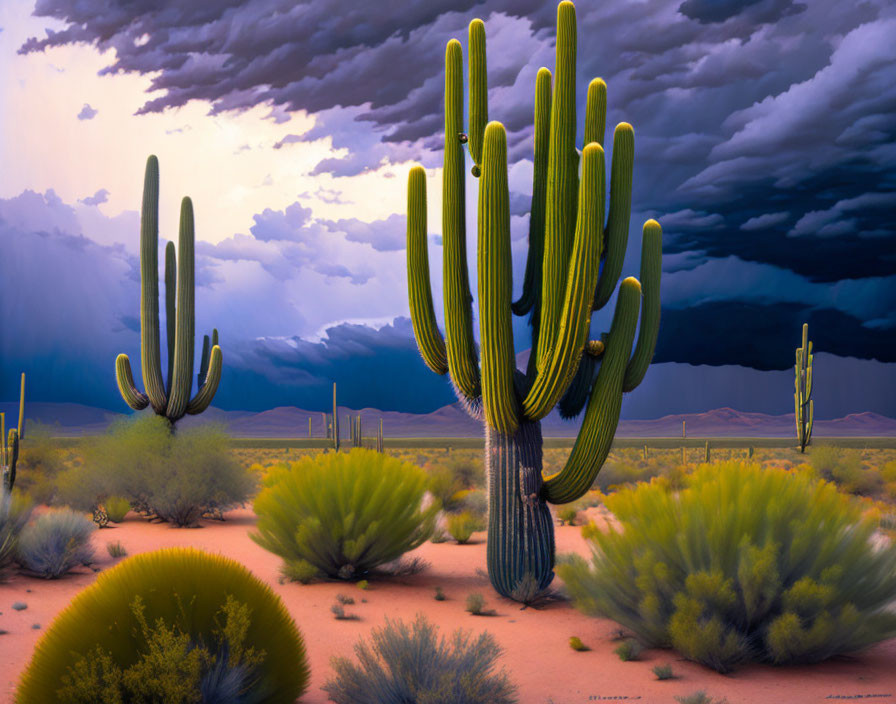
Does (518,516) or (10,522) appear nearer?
(518,516)

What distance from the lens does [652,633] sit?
7297 mm

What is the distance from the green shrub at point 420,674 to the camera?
18.0ft

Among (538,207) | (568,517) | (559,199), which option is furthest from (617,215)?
(568,517)

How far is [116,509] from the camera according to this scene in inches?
631

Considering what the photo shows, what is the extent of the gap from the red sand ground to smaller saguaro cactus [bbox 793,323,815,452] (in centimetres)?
2051

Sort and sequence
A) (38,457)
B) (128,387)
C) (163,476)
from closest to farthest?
(163,476), (128,387), (38,457)

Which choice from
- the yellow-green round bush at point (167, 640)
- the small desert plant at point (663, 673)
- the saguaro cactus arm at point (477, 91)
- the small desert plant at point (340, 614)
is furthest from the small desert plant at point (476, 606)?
the saguaro cactus arm at point (477, 91)

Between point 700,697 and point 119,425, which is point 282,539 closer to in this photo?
point 700,697

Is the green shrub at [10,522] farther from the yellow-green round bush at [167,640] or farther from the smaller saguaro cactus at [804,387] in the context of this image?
the smaller saguaro cactus at [804,387]

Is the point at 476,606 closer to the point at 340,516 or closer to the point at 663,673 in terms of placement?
the point at 340,516

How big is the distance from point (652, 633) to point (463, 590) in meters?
3.48

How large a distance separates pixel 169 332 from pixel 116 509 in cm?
647

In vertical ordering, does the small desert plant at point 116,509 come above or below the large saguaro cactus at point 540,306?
below

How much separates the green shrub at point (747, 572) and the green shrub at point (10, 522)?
8.05 meters
